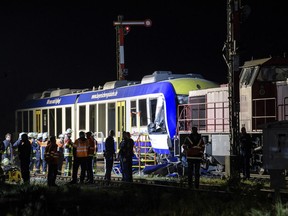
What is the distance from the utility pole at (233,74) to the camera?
21.0 meters

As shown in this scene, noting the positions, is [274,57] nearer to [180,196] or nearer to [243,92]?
[243,92]

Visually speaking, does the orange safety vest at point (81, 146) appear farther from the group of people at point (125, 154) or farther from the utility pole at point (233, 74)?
the utility pole at point (233, 74)

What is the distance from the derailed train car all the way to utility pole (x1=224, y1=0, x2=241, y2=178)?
1.56 metres

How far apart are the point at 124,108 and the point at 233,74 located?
9.44 metres

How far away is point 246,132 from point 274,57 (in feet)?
9.19

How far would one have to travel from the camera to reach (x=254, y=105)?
23.6 metres

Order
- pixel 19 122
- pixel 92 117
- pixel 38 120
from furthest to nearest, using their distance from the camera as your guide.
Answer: pixel 19 122 < pixel 38 120 < pixel 92 117

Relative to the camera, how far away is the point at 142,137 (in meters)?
28.5

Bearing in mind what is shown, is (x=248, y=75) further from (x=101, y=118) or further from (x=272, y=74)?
(x=101, y=118)

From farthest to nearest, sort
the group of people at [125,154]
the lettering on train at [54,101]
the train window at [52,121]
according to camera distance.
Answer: the train window at [52,121] < the lettering on train at [54,101] < the group of people at [125,154]

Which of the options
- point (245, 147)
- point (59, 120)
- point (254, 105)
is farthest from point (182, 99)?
point (59, 120)

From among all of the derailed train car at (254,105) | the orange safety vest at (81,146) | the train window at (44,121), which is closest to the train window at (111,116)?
the derailed train car at (254,105)

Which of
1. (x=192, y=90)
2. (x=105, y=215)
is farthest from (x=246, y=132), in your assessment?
(x=105, y=215)

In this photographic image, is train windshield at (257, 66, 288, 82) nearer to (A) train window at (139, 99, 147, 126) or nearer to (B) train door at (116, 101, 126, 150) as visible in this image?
(A) train window at (139, 99, 147, 126)
